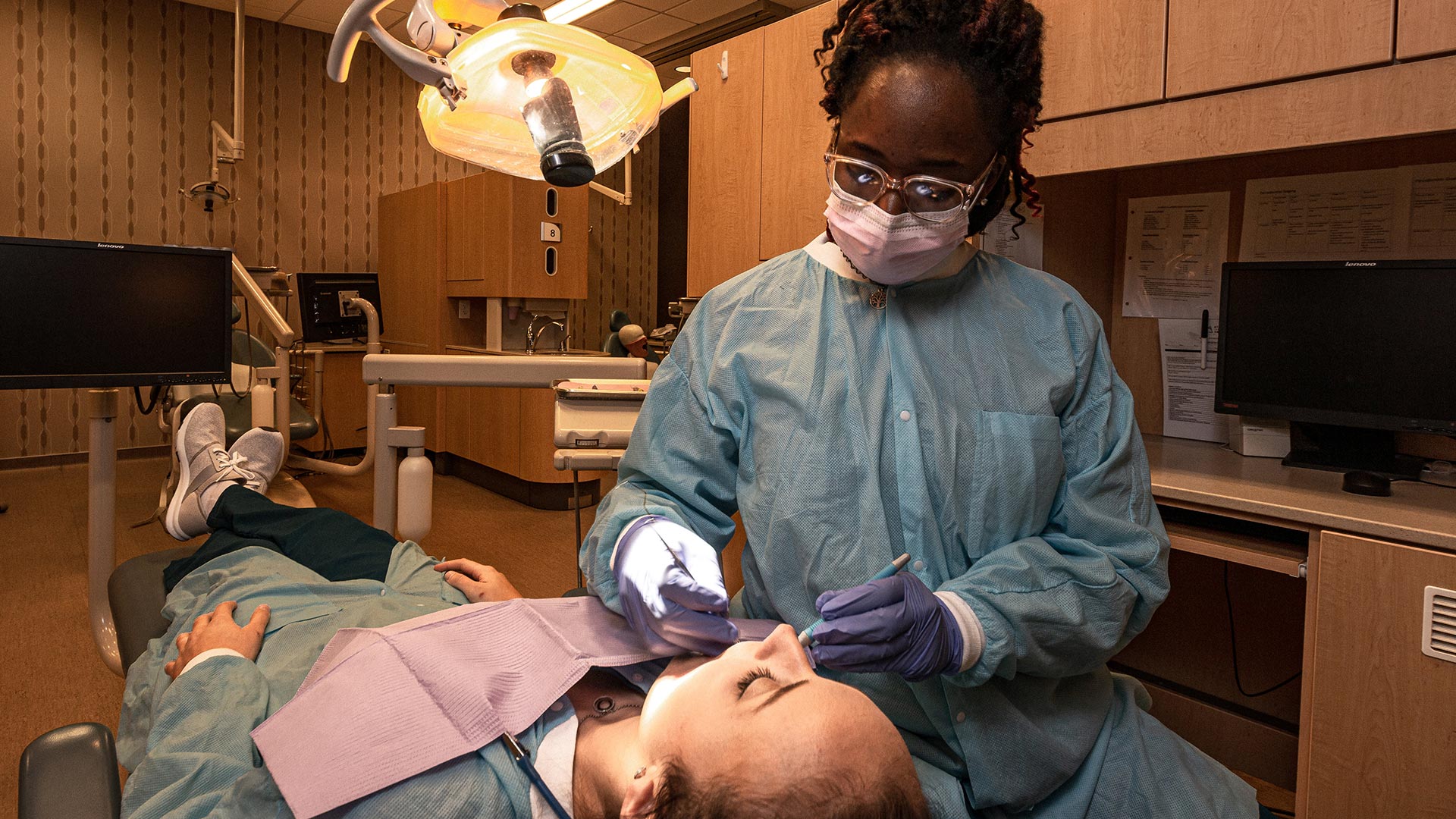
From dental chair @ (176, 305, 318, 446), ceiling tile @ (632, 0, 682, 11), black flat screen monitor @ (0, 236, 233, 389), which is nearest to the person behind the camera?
black flat screen monitor @ (0, 236, 233, 389)

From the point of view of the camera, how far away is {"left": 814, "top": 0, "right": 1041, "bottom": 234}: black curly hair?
1052 millimetres

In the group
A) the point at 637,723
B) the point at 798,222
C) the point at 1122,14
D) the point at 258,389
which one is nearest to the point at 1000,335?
the point at 637,723

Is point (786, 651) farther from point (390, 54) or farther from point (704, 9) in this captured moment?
point (704, 9)

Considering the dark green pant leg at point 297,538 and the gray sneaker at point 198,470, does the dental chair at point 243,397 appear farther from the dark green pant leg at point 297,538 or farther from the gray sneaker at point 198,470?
the dark green pant leg at point 297,538

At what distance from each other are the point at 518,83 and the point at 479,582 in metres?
0.93

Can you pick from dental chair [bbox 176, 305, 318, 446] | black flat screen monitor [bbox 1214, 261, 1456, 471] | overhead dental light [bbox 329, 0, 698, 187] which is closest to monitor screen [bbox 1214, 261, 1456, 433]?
black flat screen monitor [bbox 1214, 261, 1456, 471]

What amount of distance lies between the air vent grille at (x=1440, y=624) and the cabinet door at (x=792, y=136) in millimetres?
1532

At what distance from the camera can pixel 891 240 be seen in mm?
1071

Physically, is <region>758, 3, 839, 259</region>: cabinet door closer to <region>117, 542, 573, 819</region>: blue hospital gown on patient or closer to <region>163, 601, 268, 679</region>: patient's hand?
<region>117, 542, 573, 819</region>: blue hospital gown on patient

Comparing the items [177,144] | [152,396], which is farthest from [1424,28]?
[177,144]

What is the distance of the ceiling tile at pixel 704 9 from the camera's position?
16.5ft

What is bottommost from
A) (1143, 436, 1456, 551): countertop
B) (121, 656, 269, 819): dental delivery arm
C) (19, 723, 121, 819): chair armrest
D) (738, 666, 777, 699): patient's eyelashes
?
(121, 656, 269, 819): dental delivery arm

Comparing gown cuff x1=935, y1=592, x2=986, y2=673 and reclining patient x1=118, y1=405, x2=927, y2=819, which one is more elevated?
gown cuff x1=935, y1=592, x2=986, y2=673

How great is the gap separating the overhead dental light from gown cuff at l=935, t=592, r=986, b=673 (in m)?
0.67
